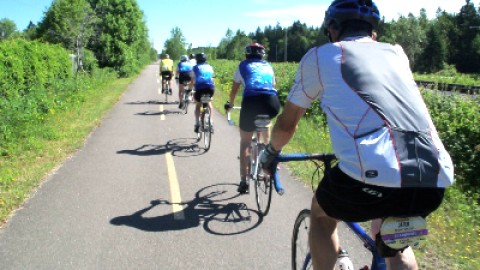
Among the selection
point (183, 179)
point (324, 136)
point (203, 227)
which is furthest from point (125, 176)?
point (324, 136)

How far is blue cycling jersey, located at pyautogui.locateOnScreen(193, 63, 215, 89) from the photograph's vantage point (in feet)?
32.2

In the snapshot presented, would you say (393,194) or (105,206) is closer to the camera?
(393,194)

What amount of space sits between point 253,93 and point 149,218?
84.7 inches

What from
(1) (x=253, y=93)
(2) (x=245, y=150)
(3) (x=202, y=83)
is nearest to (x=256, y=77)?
(1) (x=253, y=93)

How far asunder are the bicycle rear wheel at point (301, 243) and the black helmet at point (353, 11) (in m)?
1.34

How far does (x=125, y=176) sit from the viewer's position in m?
7.36

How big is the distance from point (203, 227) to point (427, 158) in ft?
11.8

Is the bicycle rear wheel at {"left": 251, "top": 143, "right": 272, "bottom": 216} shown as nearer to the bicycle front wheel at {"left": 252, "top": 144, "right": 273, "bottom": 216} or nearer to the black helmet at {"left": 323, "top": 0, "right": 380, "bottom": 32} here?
the bicycle front wheel at {"left": 252, "top": 144, "right": 273, "bottom": 216}

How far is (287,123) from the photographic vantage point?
8.18 feet

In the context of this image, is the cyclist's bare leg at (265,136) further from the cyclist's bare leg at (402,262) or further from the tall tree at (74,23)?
the tall tree at (74,23)

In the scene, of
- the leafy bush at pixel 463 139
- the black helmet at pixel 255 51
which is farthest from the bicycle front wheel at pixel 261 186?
the leafy bush at pixel 463 139

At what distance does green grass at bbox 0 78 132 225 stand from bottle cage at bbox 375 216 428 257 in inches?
192

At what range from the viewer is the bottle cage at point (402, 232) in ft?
6.43

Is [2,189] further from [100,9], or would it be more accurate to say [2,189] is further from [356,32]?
[100,9]
